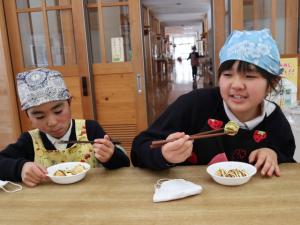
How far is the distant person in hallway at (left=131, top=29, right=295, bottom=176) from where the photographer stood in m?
1.03

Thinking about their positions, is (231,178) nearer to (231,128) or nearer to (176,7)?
(231,128)

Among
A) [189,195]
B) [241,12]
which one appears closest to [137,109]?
[241,12]

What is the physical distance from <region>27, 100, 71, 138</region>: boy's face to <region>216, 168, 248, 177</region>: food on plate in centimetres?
70

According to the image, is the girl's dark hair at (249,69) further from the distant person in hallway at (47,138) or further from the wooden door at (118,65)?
the wooden door at (118,65)

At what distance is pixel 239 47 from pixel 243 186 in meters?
0.46

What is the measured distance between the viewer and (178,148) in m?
0.98

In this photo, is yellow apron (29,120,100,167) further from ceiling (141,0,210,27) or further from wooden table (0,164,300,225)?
ceiling (141,0,210,27)

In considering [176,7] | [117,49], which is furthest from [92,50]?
[176,7]

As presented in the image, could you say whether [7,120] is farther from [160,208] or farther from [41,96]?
[160,208]

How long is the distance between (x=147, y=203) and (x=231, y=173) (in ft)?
1.00

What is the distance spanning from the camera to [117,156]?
120cm

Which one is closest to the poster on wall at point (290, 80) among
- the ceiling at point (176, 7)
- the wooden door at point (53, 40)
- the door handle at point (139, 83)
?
the door handle at point (139, 83)

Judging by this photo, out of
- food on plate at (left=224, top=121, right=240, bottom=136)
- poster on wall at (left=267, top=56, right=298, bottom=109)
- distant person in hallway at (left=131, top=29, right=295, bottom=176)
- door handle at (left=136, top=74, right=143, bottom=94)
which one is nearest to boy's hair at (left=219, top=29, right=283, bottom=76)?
distant person in hallway at (left=131, top=29, right=295, bottom=176)

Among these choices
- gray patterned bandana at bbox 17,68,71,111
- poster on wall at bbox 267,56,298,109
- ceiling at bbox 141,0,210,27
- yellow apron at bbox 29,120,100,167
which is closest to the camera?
gray patterned bandana at bbox 17,68,71,111
